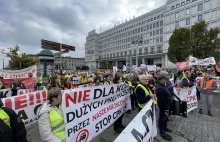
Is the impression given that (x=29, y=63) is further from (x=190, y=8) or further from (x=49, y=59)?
(x=190, y=8)

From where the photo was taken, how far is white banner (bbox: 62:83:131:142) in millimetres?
2320

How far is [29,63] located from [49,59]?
10529mm

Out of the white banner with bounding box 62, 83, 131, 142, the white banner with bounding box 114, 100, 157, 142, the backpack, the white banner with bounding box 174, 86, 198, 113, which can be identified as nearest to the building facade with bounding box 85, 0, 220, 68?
the white banner with bounding box 174, 86, 198, 113

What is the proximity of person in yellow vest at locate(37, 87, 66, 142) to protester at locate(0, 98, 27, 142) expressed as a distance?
0.31 metres

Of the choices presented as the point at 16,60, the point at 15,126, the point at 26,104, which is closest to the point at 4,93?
the point at 26,104

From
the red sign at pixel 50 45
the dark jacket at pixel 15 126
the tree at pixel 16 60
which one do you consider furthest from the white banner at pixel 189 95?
the tree at pixel 16 60

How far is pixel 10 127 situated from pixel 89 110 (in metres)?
1.42

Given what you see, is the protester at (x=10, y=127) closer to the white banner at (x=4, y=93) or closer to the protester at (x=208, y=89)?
the white banner at (x=4, y=93)

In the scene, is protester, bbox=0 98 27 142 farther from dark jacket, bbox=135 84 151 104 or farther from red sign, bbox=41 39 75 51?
red sign, bbox=41 39 75 51

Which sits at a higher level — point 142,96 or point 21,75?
→ point 21,75

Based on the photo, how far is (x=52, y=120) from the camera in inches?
79.8

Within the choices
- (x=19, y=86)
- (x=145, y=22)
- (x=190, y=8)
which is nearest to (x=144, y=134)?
(x=19, y=86)

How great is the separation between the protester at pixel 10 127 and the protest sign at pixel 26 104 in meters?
1.86

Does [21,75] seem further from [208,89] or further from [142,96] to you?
[208,89]
